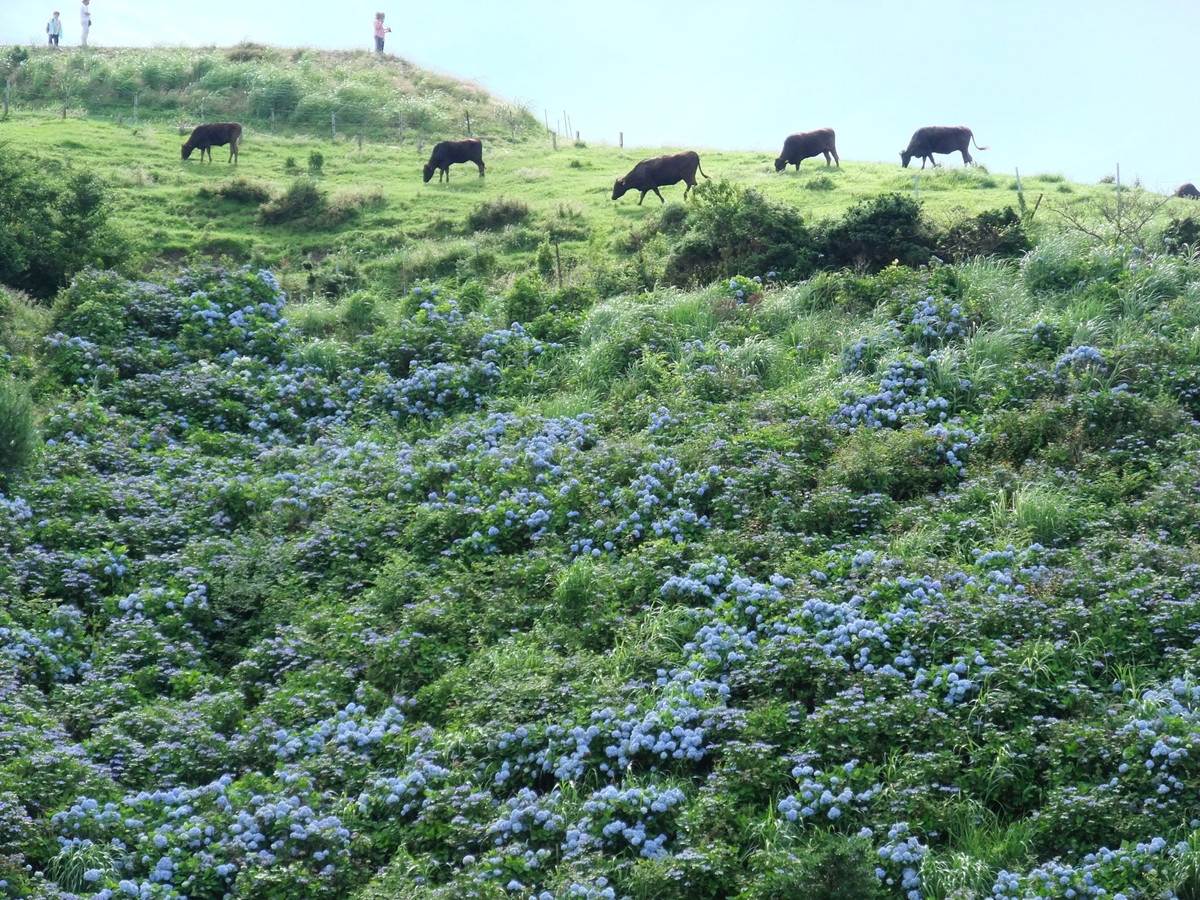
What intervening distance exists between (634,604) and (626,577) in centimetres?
30

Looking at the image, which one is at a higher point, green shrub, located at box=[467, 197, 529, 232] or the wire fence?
the wire fence

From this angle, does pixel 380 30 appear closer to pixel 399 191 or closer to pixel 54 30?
pixel 54 30

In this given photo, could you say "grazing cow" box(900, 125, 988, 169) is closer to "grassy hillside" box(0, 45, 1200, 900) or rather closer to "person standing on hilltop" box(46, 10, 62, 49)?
"grassy hillside" box(0, 45, 1200, 900)

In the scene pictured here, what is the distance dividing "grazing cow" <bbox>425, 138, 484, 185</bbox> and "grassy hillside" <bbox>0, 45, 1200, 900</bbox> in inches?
465

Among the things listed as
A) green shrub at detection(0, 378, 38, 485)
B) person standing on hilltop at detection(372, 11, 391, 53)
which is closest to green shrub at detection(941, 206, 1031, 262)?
green shrub at detection(0, 378, 38, 485)

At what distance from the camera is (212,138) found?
30.6 meters

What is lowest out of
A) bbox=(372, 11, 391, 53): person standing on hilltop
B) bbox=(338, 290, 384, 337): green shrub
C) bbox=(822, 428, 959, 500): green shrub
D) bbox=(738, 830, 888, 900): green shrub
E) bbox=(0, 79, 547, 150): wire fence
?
bbox=(738, 830, 888, 900): green shrub

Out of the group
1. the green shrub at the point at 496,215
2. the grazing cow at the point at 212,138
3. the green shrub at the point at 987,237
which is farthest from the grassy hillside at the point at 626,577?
the grazing cow at the point at 212,138

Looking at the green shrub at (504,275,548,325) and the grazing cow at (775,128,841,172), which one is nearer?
the green shrub at (504,275,548,325)

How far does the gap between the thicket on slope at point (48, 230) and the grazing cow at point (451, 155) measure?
32.8 feet

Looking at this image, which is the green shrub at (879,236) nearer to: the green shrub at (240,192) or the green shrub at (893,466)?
the green shrub at (893,466)

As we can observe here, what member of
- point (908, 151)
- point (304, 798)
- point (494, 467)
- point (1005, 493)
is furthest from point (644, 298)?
point (908, 151)

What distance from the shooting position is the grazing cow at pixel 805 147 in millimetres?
29359

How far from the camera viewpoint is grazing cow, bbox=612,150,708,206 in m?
26.7
